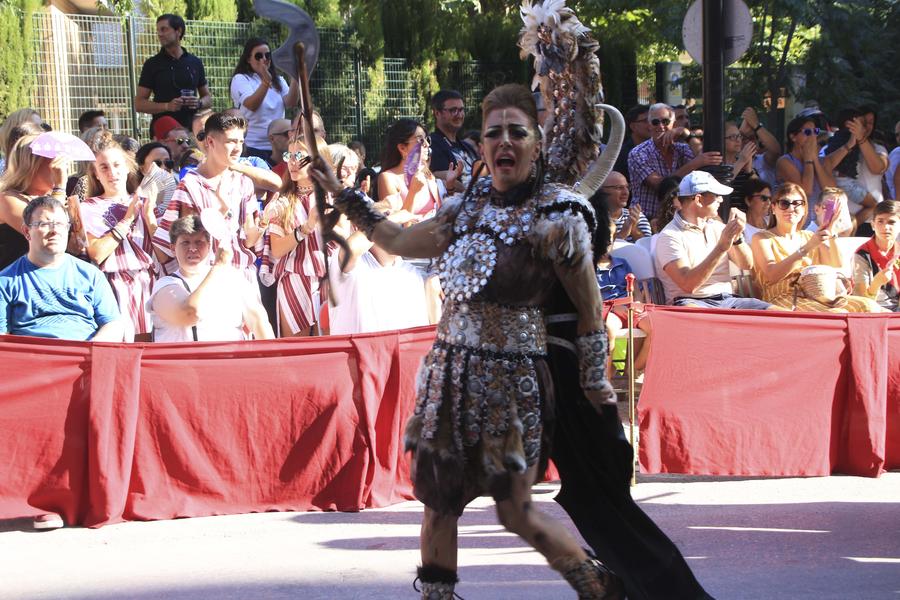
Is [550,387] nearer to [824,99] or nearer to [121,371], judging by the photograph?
[121,371]

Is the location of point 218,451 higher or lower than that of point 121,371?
lower

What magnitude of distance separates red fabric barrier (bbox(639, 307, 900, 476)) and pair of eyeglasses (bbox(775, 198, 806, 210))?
1.67 meters

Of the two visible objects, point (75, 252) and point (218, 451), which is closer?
point (218, 451)

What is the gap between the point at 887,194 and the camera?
1237cm

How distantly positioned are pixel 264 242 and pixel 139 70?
19.3ft

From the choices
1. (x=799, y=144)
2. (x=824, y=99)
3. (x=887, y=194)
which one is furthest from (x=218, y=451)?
(x=824, y=99)

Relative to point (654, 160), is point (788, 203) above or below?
below

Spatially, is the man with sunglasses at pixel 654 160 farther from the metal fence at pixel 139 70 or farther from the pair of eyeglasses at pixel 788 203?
the metal fence at pixel 139 70

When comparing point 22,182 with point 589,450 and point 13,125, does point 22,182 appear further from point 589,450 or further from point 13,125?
point 589,450

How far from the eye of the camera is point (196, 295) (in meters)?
6.69

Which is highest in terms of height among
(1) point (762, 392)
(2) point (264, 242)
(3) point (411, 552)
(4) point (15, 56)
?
(4) point (15, 56)

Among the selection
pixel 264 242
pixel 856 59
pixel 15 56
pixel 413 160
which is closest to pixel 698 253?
pixel 413 160

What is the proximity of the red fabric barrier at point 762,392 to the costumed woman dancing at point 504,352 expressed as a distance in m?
2.56

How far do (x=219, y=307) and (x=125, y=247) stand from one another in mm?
1122
